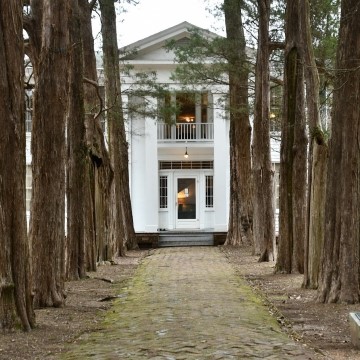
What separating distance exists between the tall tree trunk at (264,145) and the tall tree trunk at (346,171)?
31.8 ft

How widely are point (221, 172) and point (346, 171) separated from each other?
26555 millimetres

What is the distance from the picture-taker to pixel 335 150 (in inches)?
510

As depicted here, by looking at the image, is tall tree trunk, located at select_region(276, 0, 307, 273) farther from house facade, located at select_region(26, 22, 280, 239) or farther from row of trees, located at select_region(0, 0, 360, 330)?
house facade, located at select_region(26, 22, 280, 239)

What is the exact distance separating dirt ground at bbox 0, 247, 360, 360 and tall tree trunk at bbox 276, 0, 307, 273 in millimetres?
863

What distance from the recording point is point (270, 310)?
503 inches

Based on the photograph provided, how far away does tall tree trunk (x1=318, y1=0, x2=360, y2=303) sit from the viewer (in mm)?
12719

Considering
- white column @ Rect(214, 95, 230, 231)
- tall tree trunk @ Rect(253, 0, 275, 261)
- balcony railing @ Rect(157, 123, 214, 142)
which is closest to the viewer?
tall tree trunk @ Rect(253, 0, 275, 261)

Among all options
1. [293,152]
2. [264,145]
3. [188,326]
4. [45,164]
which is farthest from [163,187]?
[188,326]

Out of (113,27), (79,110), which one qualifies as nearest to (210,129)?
(113,27)

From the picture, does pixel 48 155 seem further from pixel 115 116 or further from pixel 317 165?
pixel 115 116

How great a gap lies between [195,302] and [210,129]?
26954 millimetres

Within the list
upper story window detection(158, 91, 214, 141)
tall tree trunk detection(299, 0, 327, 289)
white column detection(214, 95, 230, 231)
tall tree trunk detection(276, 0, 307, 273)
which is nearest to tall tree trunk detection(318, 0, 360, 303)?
tall tree trunk detection(299, 0, 327, 289)

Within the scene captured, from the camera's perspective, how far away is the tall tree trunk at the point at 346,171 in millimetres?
12719

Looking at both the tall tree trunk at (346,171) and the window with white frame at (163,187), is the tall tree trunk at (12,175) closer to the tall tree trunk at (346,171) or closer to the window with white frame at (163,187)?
the tall tree trunk at (346,171)
